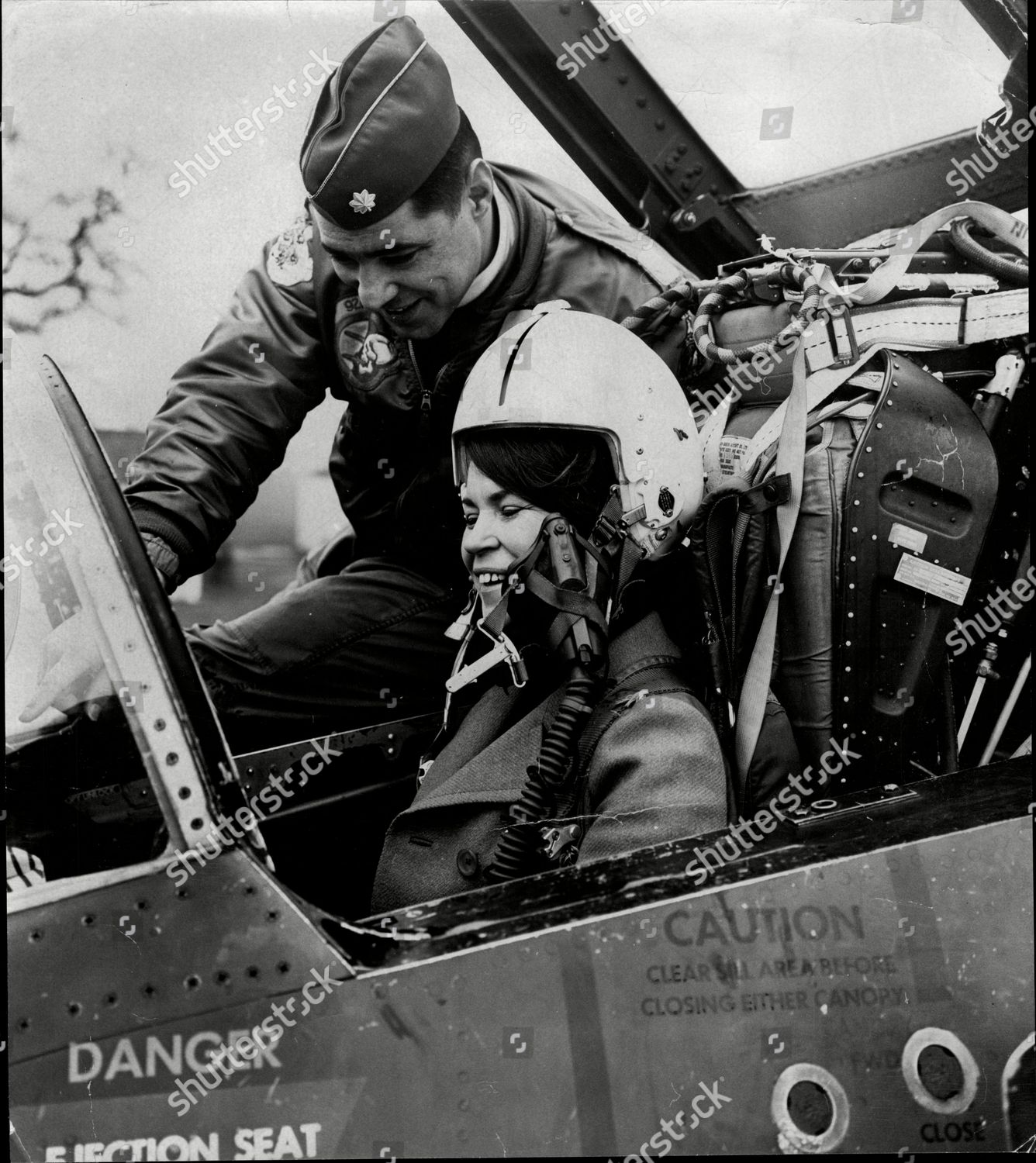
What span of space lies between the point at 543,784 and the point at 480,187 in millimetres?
1232

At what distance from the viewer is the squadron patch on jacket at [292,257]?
2137 millimetres

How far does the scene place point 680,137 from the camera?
7.75ft

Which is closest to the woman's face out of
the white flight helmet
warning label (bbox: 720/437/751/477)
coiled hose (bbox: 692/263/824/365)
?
the white flight helmet

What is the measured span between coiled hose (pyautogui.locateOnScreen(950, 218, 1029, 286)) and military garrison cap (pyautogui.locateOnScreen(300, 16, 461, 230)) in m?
0.95

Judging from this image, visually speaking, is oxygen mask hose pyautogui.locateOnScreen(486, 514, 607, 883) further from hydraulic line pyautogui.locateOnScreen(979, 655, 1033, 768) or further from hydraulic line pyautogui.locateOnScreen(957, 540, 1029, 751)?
hydraulic line pyautogui.locateOnScreen(979, 655, 1033, 768)

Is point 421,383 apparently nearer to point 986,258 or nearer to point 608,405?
point 608,405

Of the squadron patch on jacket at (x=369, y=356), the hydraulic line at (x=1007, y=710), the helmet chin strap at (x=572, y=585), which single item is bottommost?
the hydraulic line at (x=1007, y=710)

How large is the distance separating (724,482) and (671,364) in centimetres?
35

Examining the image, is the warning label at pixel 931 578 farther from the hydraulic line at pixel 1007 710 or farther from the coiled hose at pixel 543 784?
the coiled hose at pixel 543 784

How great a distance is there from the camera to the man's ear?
2068mm

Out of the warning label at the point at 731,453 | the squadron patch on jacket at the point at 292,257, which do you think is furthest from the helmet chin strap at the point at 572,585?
the squadron patch on jacket at the point at 292,257

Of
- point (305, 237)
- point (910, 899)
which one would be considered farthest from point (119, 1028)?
point (305, 237)

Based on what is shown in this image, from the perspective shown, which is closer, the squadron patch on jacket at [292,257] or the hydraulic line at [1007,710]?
the hydraulic line at [1007,710]

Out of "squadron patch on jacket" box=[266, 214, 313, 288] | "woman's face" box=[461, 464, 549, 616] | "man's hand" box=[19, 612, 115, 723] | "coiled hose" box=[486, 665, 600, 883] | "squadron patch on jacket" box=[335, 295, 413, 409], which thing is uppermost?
"squadron patch on jacket" box=[266, 214, 313, 288]
